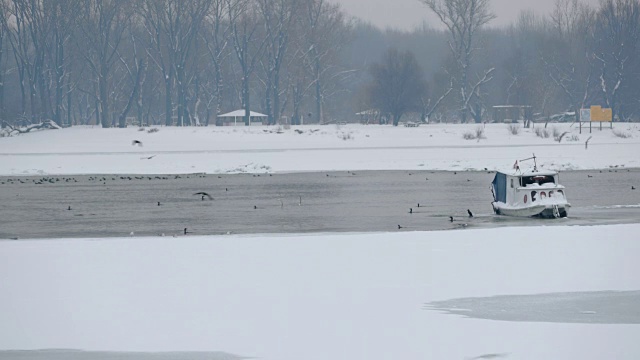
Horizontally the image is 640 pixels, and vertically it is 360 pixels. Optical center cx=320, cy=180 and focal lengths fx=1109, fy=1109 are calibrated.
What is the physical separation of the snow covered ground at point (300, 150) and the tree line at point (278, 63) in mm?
19961

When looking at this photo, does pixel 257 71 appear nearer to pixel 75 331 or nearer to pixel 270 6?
pixel 270 6

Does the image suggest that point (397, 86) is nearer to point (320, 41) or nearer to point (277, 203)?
point (320, 41)

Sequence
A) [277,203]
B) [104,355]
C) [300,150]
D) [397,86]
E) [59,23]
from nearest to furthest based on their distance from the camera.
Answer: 1. [104,355]
2. [277,203]
3. [300,150]
4. [59,23]
5. [397,86]

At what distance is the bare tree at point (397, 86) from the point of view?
11138 cm

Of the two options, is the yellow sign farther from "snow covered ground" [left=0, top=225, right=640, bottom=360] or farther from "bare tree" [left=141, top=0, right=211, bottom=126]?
"snow covered ground" [left=0, top=225, right=640, bottom=360]

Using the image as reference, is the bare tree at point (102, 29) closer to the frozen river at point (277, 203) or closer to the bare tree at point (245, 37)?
the bare tree at point (245, 37)

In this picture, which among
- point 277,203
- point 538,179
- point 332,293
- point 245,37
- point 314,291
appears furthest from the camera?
point 245,37

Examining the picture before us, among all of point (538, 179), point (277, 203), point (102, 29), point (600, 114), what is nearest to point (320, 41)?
point (102, 29)

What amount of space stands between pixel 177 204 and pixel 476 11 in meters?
87.8

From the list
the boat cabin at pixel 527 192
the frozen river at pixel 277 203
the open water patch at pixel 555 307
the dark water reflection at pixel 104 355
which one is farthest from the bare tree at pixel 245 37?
the dark water reflection at pixel 104 355

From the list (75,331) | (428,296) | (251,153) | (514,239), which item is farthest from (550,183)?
(251,153)

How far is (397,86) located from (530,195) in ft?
263

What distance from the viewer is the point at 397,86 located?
368 ft

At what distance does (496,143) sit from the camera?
76812 millimetres
